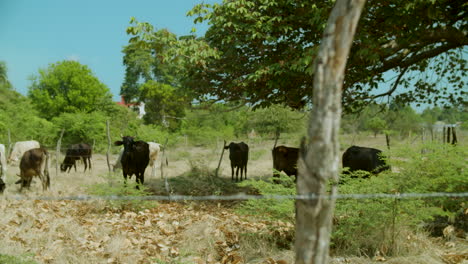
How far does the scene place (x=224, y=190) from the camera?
13695mm

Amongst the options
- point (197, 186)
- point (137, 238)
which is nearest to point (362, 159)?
point (197, 186)

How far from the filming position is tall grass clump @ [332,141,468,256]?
5.20m

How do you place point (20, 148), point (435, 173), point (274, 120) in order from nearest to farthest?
point (435, 173)
point (20, 148)
point (274, 120)

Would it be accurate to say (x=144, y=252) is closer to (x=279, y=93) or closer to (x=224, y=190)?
(x=279, y=93)

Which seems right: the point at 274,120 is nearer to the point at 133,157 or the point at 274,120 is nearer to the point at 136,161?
the point at 136,161

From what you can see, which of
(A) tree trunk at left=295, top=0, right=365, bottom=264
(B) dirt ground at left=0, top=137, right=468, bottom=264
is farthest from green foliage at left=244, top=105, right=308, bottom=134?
(A) tree trunk at left=295, top=0, right=365, bottom=264

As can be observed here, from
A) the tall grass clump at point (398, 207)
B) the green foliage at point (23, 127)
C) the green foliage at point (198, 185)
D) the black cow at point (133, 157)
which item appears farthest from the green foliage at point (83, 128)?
the tall grass clump at point (398, 207)

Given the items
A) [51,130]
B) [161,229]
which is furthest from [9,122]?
[161,229]

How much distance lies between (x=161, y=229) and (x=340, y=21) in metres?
5.40

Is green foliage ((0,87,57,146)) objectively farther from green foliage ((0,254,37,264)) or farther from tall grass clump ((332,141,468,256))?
tall grass clump ((332,141,468,256))

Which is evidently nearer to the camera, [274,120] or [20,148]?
[20,148]

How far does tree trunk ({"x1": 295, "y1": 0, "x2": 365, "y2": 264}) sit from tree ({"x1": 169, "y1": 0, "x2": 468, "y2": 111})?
222 inches

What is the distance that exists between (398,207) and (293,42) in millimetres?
6037

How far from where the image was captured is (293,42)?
10.2 m
